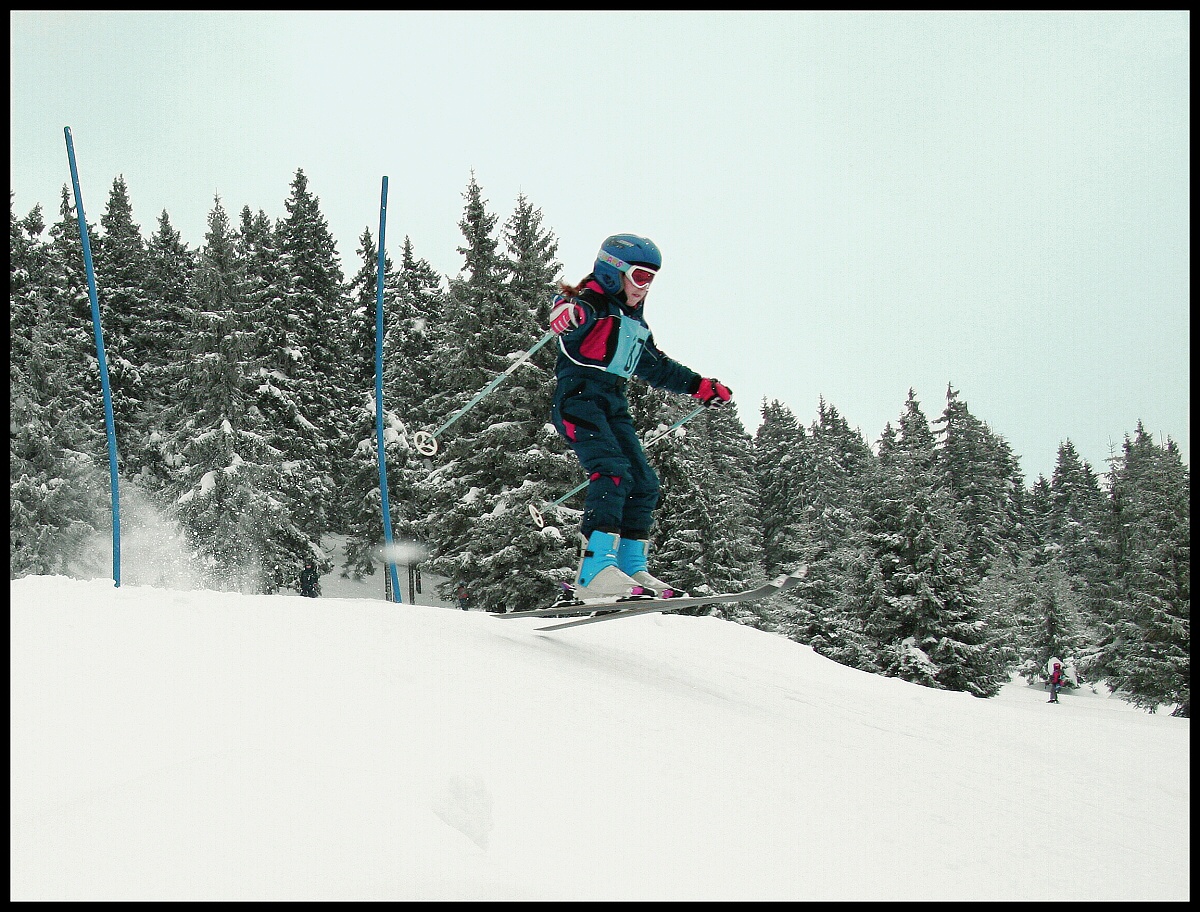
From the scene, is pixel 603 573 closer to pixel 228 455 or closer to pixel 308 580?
pixel 308 580

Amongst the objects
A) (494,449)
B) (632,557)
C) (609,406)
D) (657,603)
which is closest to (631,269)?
(609,406)

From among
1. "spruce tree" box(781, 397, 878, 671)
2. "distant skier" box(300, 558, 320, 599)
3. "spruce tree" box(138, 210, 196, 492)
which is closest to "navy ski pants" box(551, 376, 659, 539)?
"spruce tree" box(781, 397, 878, 671)

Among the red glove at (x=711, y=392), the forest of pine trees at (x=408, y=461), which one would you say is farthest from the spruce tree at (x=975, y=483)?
the red glove at (x=711, y=392)

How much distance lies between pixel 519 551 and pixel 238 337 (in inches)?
605

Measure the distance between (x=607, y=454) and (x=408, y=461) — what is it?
1088 inches

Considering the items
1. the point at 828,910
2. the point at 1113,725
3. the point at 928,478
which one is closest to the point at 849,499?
the point at 928,478

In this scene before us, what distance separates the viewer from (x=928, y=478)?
1118 inches

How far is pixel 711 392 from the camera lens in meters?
6.68

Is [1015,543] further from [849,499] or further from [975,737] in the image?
[975,737]

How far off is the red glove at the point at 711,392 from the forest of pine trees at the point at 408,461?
35.5 ft

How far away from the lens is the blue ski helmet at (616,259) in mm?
6031

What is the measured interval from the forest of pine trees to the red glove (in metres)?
10.8

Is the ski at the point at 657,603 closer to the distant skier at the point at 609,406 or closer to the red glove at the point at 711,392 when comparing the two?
the distant skier at the point at 609,406

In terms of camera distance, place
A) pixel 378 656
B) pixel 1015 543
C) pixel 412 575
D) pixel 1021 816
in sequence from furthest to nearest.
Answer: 1. pixel 1015 543
2. pixel 412 575
3. pixel 378 656
4. pixel 1021 816
